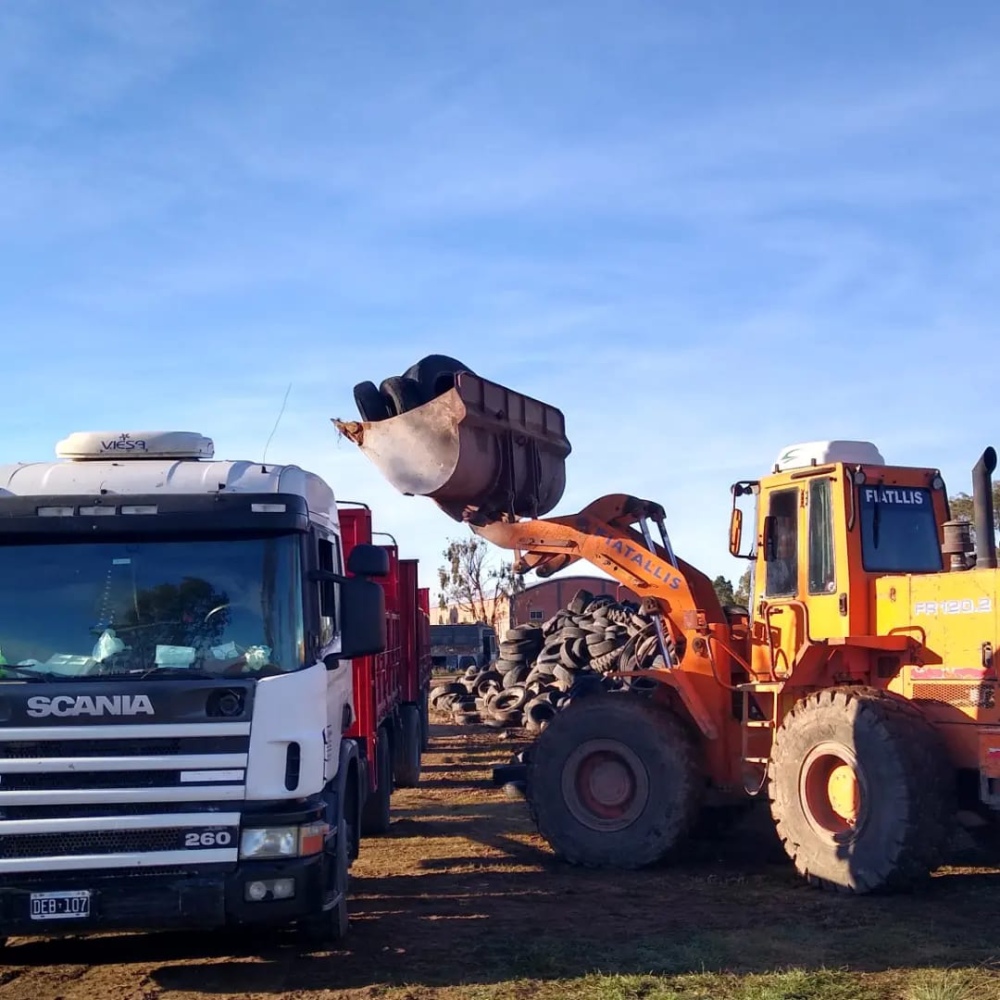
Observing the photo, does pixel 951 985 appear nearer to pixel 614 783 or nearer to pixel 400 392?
pixel 614 783

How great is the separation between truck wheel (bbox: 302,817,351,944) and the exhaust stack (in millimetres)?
5264

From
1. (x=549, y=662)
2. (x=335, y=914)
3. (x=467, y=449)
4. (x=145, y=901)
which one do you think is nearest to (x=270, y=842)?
(x=145, y=901)

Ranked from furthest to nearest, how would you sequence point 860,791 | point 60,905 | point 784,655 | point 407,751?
point 407,751 → point 784,655 → point 860,791 → point 60,905

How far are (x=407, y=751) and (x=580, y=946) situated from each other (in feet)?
24.6

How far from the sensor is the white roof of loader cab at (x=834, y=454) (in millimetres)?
10716

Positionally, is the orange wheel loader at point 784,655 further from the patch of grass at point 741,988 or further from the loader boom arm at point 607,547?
the patch of grass at point 741,988

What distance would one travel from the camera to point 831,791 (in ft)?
31.9

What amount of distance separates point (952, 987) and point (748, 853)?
15.0ft

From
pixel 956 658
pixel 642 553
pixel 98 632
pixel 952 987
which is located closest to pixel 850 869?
pixel 956 658

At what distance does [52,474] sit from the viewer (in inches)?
287

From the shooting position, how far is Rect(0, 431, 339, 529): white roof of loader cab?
720 centimetres

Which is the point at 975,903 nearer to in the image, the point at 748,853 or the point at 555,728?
the point at 748,853

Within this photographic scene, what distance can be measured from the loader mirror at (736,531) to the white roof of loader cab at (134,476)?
4508 mm

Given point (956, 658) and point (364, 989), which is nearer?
point (364, 989)
